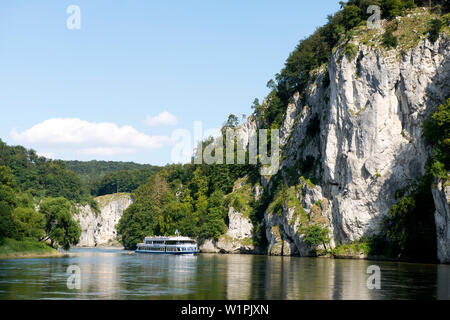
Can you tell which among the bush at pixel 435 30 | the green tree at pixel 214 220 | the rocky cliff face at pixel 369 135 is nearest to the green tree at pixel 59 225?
the green tree at pixel 214 220

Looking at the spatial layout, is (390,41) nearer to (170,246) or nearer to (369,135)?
(369,135)

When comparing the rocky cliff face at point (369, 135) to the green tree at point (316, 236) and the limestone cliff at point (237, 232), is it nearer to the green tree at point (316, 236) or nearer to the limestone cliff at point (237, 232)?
the green tree at point (316, 236)

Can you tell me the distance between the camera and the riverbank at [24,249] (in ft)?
259

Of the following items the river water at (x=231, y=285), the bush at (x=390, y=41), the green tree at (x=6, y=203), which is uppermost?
the bush at (x=390, y=41)

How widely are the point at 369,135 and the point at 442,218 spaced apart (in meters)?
23.5

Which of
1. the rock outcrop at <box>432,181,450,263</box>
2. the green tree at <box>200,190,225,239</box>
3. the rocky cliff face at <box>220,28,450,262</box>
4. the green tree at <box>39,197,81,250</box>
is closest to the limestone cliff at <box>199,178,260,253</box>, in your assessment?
the green tree at <box>200,190,225,239</box>

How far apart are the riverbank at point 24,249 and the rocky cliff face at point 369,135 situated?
4041 centimetres

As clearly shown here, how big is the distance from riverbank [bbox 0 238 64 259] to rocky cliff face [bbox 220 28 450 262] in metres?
40.4

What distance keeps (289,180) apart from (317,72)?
2284 centimetres

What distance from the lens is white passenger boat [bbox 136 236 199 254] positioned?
106m

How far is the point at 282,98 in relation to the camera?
13600 cm

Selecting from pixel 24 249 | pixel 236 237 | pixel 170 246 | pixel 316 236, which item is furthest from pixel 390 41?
pixel 24 249

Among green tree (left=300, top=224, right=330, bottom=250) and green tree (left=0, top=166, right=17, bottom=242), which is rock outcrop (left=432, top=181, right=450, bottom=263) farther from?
green tree (left=0, top=166, right=17, bottom=242)
